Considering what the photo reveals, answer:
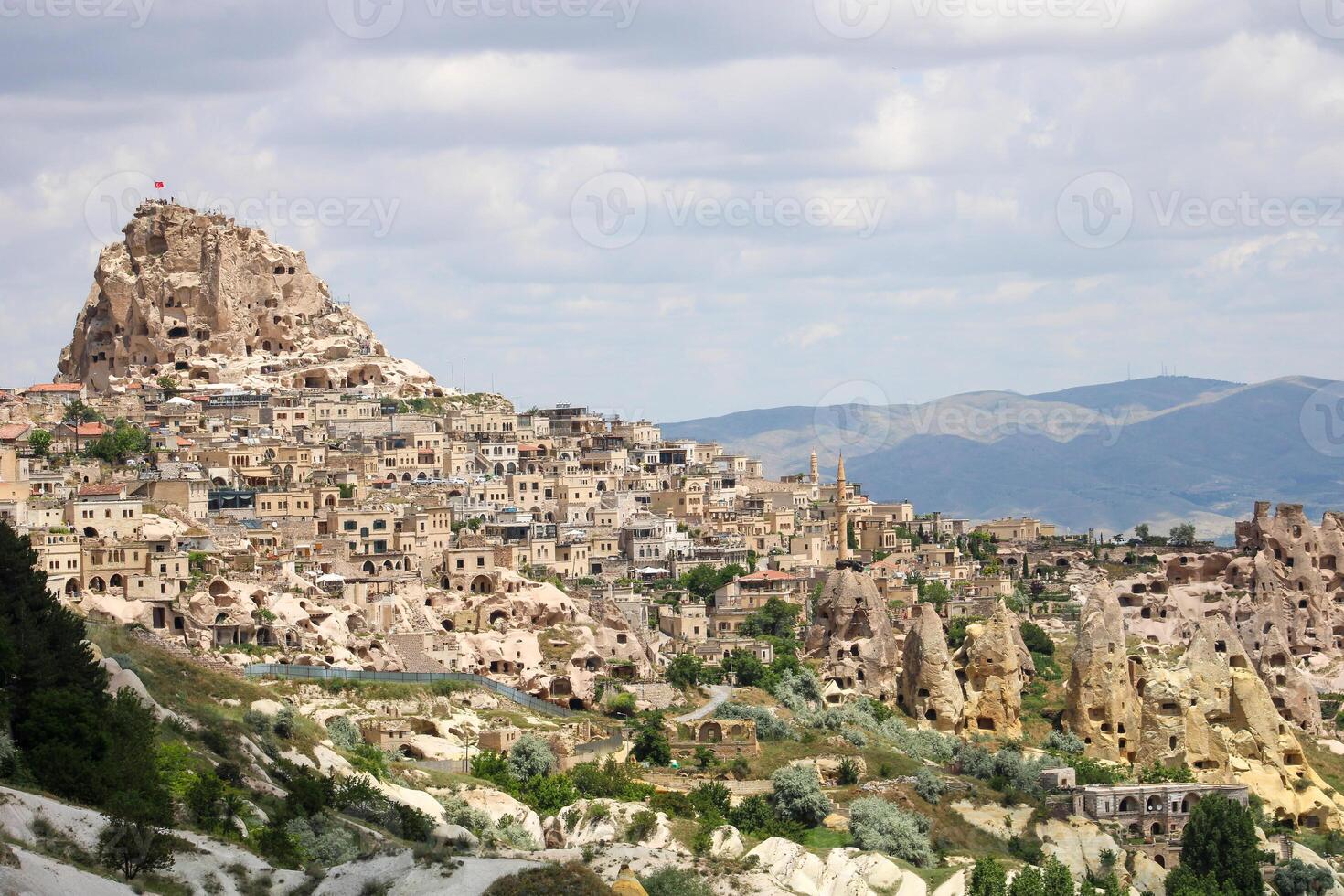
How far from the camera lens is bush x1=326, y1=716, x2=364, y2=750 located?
200ft

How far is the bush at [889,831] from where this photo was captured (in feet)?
201

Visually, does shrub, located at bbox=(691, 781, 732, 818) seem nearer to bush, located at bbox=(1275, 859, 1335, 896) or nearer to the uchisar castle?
the uchisar castle

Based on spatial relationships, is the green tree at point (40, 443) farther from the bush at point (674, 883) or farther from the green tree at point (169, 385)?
the bush at point (674, 883)

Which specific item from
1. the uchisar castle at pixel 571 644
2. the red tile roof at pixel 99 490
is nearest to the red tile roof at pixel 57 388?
the uchisar castle at pixel 571 644

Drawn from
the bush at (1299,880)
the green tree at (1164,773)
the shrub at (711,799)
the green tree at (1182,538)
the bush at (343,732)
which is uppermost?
the green tree at (1182,538)

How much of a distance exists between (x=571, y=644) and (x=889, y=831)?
717 inches

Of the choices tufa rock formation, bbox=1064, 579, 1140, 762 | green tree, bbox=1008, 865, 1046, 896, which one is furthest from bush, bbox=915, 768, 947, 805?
tufa rock formation, bbox=1064, 579, 1140, 762

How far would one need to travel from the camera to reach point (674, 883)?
5066cm

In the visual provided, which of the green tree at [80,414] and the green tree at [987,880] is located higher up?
the green tree at [80,414]

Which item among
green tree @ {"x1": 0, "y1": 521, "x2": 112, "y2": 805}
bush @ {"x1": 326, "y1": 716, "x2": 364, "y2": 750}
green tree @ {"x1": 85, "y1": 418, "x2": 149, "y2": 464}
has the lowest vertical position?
bush @ {"x1": 326, "y1": 716, "x2": 364, "y2": 750}

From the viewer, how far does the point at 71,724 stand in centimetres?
4591

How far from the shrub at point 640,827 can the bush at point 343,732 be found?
849 cm

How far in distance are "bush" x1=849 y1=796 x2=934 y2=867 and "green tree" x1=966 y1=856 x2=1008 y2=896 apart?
2074mm

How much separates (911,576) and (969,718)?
73.3 ft
